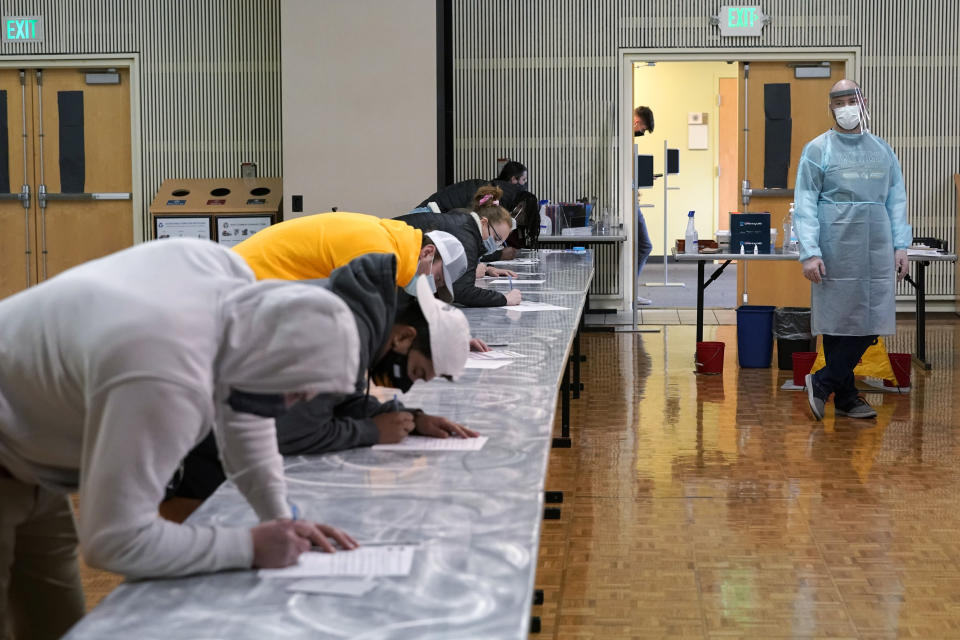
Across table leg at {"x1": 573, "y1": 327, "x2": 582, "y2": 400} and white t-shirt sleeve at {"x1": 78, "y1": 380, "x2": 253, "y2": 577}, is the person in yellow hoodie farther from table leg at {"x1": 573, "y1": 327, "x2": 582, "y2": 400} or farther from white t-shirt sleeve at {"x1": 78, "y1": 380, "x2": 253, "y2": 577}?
table leg at {"x1": 573, "y1": 327, "x2": 582, "y2": 400}

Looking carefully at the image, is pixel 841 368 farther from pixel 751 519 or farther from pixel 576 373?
pixel 751 519

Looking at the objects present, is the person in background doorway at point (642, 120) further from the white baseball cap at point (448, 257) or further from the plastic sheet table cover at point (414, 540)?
the plastic sheet table cover at point (414, 540)

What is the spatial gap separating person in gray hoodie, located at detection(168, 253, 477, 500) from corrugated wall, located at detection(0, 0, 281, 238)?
7.84m

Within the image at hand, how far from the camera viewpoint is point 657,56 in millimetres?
9820

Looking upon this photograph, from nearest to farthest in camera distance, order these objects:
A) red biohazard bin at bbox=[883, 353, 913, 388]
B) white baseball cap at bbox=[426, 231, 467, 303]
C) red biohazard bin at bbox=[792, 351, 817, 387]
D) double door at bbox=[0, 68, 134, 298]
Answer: white baseball cap at bbox=[426, 231, 467, 303]
red biohazard bin at bbox=[883, 353, 913, 388]
red biohazard bin at bbox=[792, 351, 817, 387]
double door at bbox=[0, 68, 134, 298]

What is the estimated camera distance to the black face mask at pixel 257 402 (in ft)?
5.15

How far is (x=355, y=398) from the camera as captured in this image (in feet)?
8.30

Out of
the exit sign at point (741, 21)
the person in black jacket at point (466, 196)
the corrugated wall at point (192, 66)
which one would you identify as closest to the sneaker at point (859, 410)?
the person in black jacket at point (466, 196)

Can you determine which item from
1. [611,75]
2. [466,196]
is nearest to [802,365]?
[466,196]

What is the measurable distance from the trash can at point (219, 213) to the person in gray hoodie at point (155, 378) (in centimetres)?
806

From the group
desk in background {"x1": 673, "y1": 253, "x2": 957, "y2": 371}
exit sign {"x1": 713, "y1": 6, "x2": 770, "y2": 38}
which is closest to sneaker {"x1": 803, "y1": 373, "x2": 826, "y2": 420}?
desk in background {"x1": 673, "y1": 253, "x2": 957, "y2": 371}

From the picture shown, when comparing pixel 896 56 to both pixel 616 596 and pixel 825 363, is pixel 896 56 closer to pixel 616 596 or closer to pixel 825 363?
pixel 825 363

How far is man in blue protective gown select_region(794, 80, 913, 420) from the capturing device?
222 inches

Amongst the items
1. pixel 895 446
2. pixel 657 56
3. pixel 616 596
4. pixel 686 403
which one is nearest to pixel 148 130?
pixel 657 56
